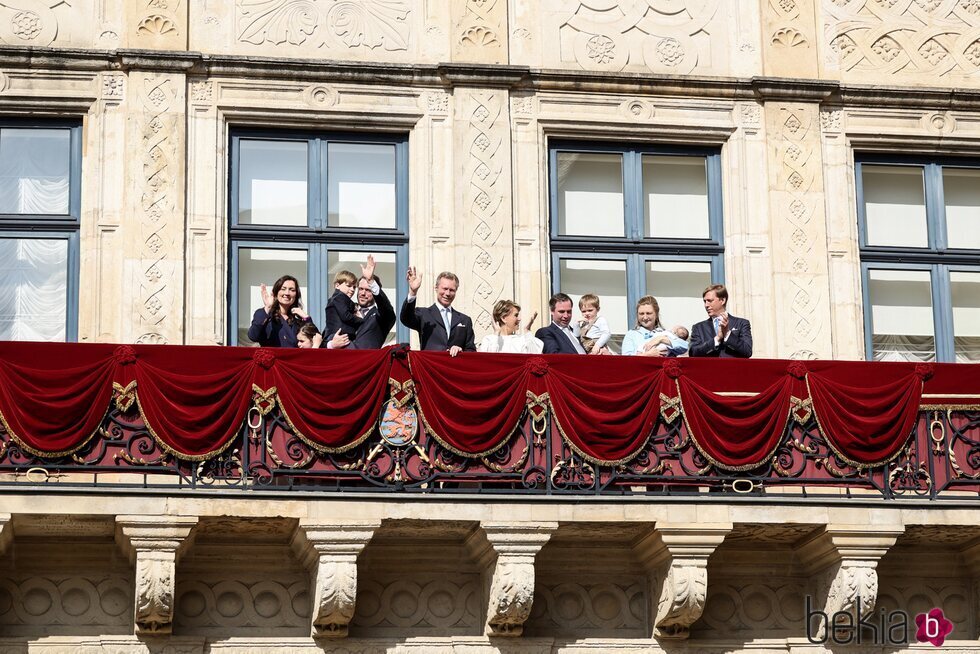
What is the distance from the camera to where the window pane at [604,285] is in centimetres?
1794

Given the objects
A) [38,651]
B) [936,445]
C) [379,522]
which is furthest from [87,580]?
[936,445]

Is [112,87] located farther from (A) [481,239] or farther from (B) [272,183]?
(A) [481,239]

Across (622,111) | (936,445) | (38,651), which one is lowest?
(38,651)

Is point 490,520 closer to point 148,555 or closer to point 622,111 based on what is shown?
point 148,555

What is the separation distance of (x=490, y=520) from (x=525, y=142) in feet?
13.7

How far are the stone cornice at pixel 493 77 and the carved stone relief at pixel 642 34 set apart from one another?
22 centimetres

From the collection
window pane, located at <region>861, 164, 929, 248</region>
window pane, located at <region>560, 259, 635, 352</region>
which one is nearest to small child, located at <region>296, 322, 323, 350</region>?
window pane, located at <region>560, 259, 635, 352</region>

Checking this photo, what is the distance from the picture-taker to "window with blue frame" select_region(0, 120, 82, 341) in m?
17.1

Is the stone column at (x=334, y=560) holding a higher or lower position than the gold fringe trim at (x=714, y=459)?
lower

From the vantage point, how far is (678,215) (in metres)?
→ 18.3

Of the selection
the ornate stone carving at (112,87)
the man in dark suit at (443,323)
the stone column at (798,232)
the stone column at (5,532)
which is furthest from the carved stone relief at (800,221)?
the stone column at (5,532)

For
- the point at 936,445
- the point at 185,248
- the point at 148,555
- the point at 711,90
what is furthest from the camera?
the point at 711,90

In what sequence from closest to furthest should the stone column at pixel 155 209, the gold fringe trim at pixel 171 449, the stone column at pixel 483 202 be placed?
the gold fringe trim at pixel 171 449 → the stone column at pixel 155 209 → the stone column at pixel 483 202

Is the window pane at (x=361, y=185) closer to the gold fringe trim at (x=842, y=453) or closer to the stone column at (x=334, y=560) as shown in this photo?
the stone column at (x=334, y=560)
